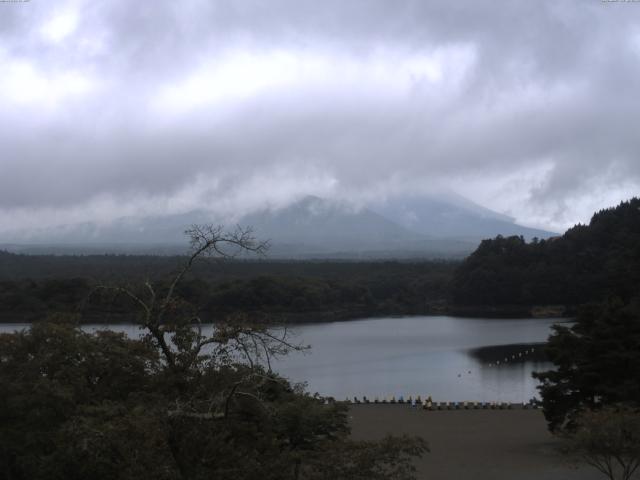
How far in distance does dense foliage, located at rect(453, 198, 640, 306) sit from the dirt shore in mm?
39270

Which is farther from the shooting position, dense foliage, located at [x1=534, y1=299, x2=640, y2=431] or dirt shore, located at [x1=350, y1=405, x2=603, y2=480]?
dense foliage, located at [x1=534, y1=299, x2=640, y2=431]

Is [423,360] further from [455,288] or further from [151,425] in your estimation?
[455,288]

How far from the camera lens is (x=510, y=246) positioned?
2630 inches

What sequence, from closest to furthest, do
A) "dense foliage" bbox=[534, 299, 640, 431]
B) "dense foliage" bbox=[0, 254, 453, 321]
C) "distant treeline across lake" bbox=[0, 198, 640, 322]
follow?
1. "dense foliage" bbox=[534, 299, 640, 431]
2. "dense foliage" bbox=[0, 254, 453, 321]
3. "distant treeline across lake" bbox=[0, 198, 640, 322]

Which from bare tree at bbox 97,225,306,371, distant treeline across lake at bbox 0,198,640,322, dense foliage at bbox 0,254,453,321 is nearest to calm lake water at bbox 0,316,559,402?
dense foliage at bbox 0,254,453,321

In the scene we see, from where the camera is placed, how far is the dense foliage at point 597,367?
50.5 feet

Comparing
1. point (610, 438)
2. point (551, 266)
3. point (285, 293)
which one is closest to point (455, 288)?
point (551, 266)

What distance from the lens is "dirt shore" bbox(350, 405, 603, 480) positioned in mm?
13695

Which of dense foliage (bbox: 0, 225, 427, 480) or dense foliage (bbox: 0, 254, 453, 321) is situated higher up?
dense foliage (bbox: 0, 225, 427, 480)

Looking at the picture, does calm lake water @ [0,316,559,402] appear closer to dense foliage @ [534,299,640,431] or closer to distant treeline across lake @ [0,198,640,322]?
distant treeline across lake @ [0,198,640,322]

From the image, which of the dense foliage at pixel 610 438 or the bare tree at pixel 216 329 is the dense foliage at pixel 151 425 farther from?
the dense foliage at pixel 610 438

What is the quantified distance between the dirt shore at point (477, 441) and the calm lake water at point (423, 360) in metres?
3.59

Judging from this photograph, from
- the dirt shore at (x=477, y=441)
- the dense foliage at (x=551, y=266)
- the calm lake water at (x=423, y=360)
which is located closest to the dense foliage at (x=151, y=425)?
the dirt shore at (x=477, y=441)

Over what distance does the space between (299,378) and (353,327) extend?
810 inches
